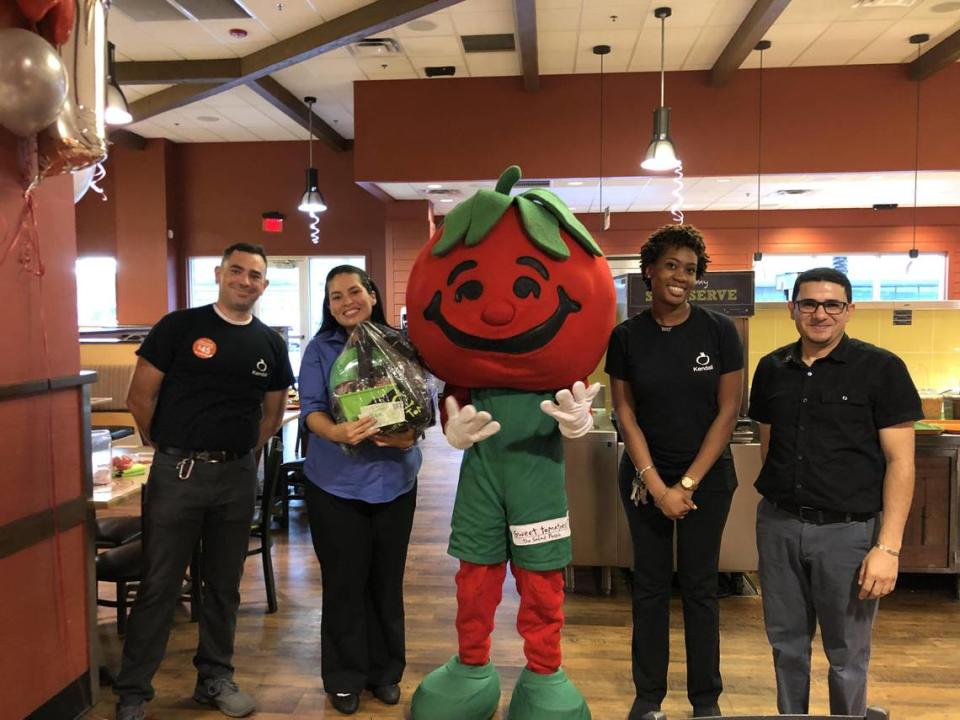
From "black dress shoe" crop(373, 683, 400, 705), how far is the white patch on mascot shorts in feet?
2.62

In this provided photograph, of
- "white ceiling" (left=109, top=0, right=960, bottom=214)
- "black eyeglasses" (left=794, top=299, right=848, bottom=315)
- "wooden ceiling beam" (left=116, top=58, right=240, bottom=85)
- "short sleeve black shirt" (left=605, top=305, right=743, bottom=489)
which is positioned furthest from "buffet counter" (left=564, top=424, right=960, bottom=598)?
"wooden ceiling beam" (left=116, top=58, right=240, bottom=85)

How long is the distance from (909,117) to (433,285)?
6.06m

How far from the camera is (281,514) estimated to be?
178 inches

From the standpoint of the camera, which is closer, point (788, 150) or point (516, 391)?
point (516, 391)

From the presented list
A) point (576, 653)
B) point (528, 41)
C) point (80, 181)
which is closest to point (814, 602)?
point (576, 653)

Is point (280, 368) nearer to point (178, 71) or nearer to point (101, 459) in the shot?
point (101, 459)

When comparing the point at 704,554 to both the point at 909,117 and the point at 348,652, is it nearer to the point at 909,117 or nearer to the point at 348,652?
the point at 348,652

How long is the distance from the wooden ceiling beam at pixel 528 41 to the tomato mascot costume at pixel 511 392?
3.33 meters

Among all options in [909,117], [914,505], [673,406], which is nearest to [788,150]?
[909,117]

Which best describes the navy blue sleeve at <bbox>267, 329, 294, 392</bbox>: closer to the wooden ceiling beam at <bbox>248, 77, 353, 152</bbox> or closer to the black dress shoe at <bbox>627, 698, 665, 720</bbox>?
the black dress shoe at <bbox>627, 698, 665, 720</bbox>

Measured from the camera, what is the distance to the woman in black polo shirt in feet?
6.62

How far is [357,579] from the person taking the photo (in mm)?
2227

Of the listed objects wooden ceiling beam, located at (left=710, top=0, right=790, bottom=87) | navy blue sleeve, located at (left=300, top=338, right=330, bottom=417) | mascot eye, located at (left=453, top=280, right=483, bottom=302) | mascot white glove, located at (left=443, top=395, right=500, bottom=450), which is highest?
wooden ceiling beam, located at (left=710, top=0, right=790, bottom=87)

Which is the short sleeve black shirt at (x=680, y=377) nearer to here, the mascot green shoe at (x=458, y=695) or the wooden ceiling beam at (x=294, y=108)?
the mascot green shoe at (x=458, y=695)
